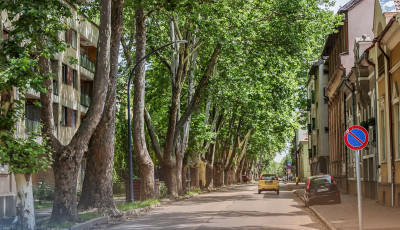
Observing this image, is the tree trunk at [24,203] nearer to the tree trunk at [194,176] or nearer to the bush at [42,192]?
the bush at [42,192]

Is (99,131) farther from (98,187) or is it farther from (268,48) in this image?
(268,48)

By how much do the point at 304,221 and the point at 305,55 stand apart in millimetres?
11623

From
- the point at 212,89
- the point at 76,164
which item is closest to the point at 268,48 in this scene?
the point at 212,89

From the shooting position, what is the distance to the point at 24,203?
609 inches

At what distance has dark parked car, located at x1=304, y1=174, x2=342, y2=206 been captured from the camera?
27.8 metres

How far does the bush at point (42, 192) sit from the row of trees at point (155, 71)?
657cm

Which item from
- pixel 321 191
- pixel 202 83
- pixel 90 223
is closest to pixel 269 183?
pixel 202 83

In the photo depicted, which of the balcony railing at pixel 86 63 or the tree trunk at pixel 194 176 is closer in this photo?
the balcony railing at pixel 86 63

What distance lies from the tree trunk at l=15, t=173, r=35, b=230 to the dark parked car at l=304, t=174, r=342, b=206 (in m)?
15.1

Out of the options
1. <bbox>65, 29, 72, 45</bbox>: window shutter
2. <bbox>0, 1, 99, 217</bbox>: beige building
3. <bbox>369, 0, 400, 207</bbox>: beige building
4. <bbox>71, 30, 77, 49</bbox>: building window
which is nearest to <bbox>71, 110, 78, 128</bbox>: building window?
<bbox>0, 1, 99, 217</bbox>: beige building

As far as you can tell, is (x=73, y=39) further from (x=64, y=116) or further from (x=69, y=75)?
(x=64, y=116)

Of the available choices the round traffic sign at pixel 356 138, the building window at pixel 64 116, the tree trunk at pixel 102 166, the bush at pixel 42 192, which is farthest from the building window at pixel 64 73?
the round traffic sign at pixel 356 138

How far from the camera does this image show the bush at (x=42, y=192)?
3462 cm

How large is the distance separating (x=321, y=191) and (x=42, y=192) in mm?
15627
